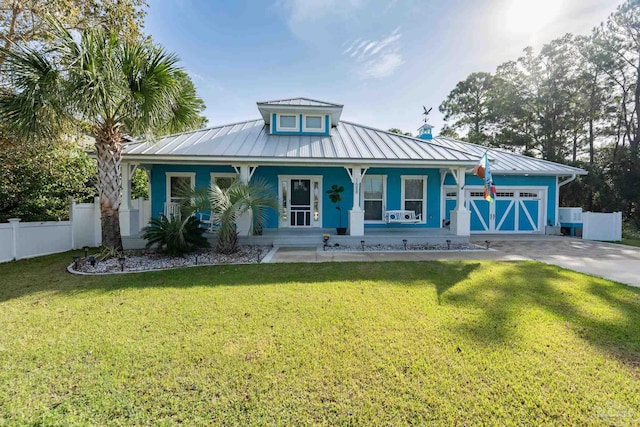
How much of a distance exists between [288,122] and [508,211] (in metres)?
11.8

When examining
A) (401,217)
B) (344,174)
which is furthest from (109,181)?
(401,217)

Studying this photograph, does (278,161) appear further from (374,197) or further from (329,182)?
(374,197)

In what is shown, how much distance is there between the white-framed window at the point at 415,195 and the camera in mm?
12383

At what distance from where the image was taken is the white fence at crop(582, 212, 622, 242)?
12185mm

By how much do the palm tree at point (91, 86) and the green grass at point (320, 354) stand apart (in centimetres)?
400

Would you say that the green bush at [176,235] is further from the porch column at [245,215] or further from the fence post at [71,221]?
the fence post at [71,221]

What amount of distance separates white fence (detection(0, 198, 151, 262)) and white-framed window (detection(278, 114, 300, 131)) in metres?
6.66

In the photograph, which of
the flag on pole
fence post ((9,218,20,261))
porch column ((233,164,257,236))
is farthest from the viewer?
porch column ((233,164,257,236))

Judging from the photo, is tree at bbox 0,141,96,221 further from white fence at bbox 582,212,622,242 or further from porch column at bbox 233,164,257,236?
white fence at bbox 582,212,622,242

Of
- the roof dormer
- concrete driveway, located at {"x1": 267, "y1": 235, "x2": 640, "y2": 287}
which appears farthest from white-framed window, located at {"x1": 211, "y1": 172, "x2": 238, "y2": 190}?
concrete driveway, located at {"x1": 267, "y1": 235, "x2": 640, "y2": 287}

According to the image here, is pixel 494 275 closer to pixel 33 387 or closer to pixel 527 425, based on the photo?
pixel 527 425

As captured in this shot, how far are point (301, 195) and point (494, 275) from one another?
790 cm

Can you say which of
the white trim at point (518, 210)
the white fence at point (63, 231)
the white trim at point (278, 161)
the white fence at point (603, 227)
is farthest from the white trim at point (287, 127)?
the white fence at point (603, 227)

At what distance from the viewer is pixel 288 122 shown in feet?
40.4
